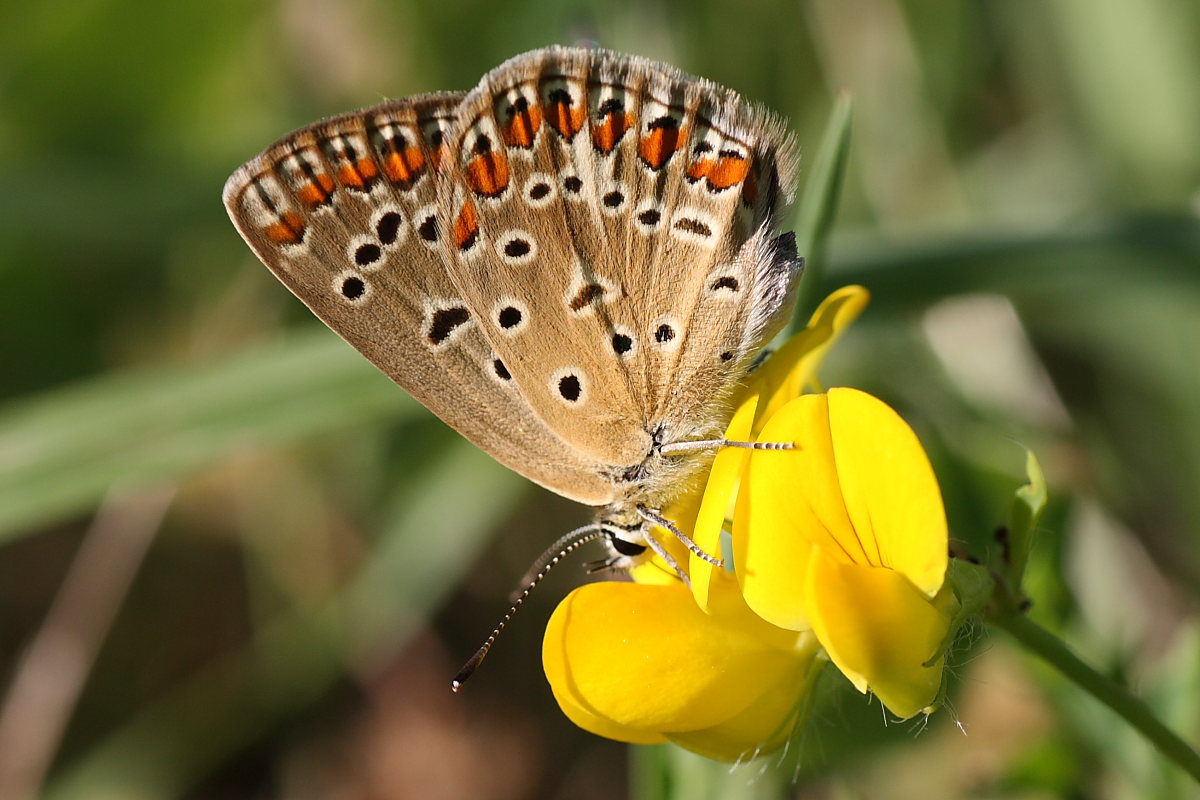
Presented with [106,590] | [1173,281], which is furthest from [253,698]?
[1173,281]

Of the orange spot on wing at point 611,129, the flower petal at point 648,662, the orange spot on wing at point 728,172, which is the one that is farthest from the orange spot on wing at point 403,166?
the flower petal at point 648,662

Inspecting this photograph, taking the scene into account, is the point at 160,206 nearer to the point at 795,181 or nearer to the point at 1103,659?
the point at 795,181

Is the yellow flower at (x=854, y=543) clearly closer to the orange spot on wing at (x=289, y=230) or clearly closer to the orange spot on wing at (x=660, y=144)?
the orange spot on wing at (x=660, y=144)

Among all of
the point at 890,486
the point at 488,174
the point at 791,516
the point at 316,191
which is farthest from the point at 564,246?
the point at 890,486

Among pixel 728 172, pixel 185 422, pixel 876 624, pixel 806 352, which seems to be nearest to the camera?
pixel 876 624

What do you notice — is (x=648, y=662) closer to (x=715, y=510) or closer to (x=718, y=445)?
(x=715, y=510)

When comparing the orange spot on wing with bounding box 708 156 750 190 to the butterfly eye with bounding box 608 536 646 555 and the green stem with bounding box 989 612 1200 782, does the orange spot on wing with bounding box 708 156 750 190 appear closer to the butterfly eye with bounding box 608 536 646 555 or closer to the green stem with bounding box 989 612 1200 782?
the butterfly eye with bounding box 608 536 646 555
